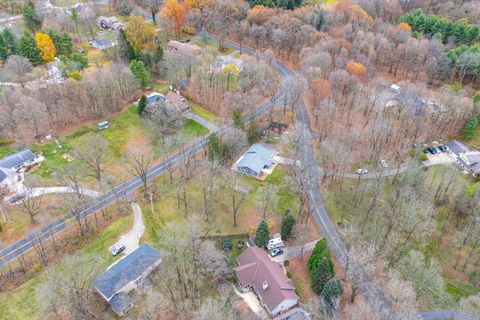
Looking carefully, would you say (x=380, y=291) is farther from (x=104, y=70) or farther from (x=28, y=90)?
(x=28, y=90)

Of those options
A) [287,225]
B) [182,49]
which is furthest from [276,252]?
[182,49]

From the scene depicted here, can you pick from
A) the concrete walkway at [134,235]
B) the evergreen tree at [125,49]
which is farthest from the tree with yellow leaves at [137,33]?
the concrete walkway at [134,235]

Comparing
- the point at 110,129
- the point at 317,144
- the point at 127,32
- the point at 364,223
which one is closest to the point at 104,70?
the point at 110,129

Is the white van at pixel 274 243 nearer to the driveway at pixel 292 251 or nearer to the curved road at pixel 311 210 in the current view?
the driveway at pixel 292 251

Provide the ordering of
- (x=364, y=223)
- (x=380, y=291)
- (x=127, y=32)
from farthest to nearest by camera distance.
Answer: (x=127, y=32)
(x=364, y=223)
(x=380, y=291)

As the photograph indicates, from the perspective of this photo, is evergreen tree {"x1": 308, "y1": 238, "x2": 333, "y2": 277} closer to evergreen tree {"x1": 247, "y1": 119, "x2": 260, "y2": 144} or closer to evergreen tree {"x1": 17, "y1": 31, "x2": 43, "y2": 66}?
evergreen tree {"x1": 247, "y1": 119, "x2": 260, "y2": 144}

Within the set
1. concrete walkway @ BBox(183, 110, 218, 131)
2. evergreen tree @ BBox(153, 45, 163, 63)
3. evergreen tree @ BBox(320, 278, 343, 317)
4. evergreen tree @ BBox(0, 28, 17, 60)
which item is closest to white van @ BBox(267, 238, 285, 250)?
evergreen tree @ BBox(320, 278, 343, 317)
